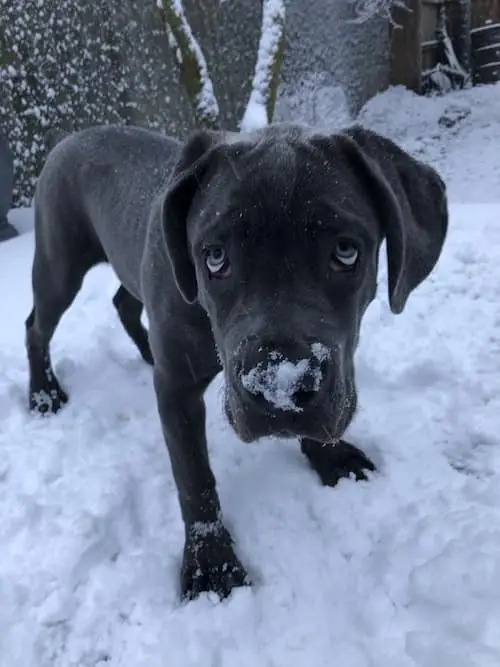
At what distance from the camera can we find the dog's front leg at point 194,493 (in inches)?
89.4

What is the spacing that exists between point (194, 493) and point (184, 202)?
96 cm

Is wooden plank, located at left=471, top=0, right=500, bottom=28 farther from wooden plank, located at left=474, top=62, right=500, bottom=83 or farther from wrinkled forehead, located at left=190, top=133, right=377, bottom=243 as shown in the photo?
wrinkled forehead, located at left=190, top=133, right=377, bottom=243

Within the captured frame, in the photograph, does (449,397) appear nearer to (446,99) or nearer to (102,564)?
(102,564)

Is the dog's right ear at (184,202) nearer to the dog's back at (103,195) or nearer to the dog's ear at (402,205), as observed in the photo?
the dog's ear at (402,205)

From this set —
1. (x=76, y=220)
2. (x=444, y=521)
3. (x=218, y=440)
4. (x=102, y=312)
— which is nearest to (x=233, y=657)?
(x=444, y=521)

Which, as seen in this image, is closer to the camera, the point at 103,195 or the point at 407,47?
the point at 103,195

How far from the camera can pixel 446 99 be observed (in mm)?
10469

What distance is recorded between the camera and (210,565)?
226 cm

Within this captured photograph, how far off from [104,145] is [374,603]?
2194 millimetres

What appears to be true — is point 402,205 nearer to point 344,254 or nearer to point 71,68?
point 344,254

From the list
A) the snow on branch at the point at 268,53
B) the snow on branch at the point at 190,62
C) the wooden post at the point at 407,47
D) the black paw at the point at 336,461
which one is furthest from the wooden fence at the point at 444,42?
the black paw at the point at 336,461

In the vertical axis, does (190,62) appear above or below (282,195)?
below

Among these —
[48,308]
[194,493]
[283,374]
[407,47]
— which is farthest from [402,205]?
[407,47]

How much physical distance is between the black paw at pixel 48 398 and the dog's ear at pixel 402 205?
1885 millimetres
